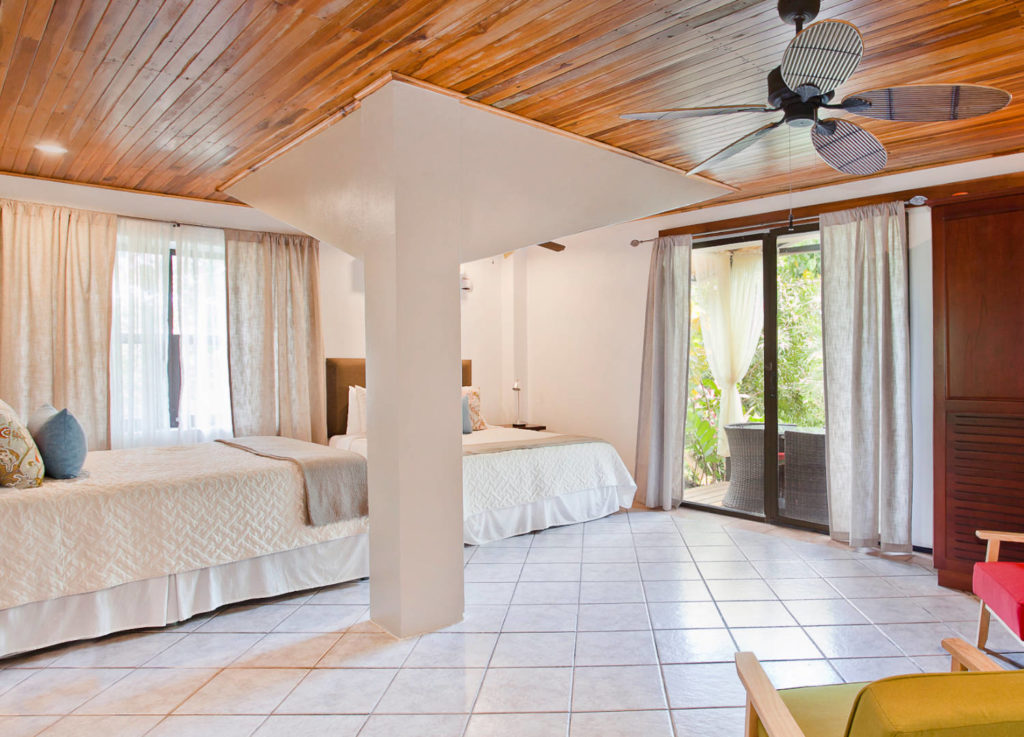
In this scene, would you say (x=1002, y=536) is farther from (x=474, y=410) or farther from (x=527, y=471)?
(x=474, y=410)

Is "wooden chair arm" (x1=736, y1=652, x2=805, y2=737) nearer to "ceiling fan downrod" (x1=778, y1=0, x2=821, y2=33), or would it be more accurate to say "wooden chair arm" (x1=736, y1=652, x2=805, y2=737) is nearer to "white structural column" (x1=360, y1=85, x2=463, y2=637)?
"white structural column" (x1=360, y1=85, x2=463, y2=637)

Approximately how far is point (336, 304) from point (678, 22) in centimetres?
394

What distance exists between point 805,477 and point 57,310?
5421 mm

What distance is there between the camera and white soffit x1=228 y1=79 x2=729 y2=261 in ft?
8.81

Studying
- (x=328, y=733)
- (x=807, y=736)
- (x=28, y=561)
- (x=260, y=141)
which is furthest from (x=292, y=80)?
(x=807, y=736)

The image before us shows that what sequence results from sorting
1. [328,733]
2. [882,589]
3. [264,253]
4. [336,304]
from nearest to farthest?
[328,733], [882,589], [264,253], [336,304]

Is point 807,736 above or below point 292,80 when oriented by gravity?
below

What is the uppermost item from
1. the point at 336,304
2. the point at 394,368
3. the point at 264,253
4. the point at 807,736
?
the point at 264,253

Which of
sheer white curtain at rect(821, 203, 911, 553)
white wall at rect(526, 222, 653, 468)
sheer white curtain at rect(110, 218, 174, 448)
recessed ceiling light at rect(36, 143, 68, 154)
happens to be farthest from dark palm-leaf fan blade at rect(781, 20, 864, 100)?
sheer white curtain at rect(110, 218, 174, 448)

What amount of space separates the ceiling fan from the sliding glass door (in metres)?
2.29

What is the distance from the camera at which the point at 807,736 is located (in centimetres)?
132

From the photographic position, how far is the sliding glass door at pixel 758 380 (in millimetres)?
4527

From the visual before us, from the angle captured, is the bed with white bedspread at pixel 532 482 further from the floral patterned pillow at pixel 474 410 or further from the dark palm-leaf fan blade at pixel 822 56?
the dark palm-leaf fan blade at pixel 822 56

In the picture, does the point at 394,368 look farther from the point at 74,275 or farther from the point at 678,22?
the point at 74,275
